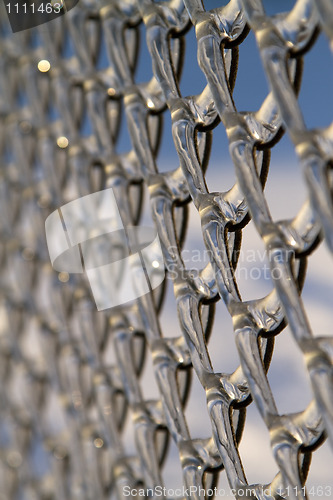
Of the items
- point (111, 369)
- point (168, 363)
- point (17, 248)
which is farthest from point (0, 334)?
point (168, 363)

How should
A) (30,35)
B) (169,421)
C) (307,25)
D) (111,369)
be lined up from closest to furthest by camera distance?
(307,25) → (169,421) → (111,369) → (30,35)

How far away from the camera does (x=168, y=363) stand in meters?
0.48

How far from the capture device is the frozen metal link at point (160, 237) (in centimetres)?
35

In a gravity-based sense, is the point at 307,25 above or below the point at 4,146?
below

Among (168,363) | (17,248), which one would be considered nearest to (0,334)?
(17,248)

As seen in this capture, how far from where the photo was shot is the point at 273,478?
399mm

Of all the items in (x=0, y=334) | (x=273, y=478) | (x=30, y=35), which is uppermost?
(x=30, y=35)

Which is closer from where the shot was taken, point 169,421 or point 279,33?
point 279,33

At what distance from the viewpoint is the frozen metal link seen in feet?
1.16

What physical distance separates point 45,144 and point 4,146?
117 millimetres

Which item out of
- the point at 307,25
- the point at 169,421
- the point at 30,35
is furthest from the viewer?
the point at 30,35

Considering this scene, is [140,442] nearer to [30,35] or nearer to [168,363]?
[168,363]

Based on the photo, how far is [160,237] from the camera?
0.47m

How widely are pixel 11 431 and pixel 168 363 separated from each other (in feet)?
1.12
